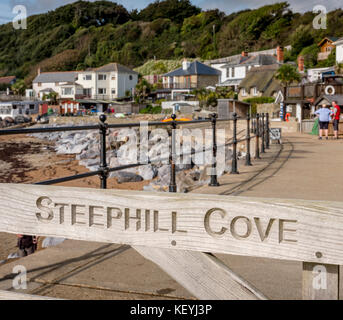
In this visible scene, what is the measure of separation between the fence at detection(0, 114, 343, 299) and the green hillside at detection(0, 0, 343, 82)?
64.5 m

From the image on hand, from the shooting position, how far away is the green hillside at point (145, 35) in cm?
8762

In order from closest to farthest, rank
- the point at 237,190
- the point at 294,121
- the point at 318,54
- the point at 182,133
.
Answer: the point at 237,190, the point at 182,133, the point at 294,121, the point at 318,54

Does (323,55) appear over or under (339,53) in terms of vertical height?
over

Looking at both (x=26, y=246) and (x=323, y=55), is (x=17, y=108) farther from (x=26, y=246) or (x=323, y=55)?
(x=26, y=246)

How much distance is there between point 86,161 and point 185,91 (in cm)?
5233

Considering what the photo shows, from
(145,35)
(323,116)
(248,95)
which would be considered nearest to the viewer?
(323,116)

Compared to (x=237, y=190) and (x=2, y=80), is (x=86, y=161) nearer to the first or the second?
(x=237, y=190)

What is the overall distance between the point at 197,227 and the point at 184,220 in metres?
0.06

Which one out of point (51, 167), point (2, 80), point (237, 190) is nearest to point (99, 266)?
point (237, 190)

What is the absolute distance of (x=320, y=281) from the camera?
5.49ft

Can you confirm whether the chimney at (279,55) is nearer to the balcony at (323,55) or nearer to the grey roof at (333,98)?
the balcony at (323,55)

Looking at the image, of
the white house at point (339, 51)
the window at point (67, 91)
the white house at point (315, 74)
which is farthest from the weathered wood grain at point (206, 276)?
the window at point (67, 91)

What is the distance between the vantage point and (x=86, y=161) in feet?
78.1

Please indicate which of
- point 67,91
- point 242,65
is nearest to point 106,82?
point 67,91
